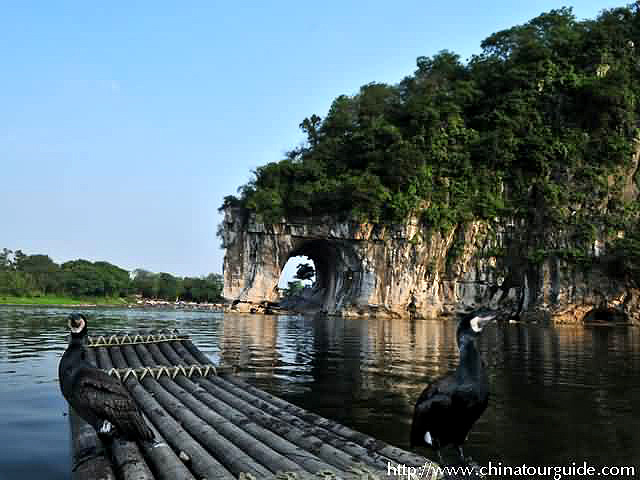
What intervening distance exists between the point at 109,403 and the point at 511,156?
50.5 metres

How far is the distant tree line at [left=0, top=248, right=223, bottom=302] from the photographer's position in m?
71.2

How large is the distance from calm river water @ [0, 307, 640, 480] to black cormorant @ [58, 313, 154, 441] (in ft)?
4.95

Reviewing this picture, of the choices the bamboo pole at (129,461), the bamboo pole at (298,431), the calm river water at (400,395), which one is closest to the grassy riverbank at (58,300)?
the calm river water at (400,395)

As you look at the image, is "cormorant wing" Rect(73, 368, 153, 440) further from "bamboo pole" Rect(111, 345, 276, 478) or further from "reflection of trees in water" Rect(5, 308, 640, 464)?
"reflection of trees in water" Rect(5, 308, 640, 464)

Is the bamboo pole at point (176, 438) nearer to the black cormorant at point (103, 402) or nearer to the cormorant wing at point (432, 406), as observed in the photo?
the black cormorant at point (103, 402)

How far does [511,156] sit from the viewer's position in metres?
49.0

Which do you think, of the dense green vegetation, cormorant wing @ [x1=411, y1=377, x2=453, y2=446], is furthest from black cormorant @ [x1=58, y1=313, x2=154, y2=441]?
the dense green vegetation

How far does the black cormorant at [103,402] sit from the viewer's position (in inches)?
175

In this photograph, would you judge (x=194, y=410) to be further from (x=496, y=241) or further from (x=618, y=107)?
(x=618, y=107)

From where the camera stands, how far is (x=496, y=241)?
49688 millimetres

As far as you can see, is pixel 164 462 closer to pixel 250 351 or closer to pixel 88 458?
pixel 88 458

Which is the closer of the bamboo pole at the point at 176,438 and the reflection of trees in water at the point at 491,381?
the bamboo pole at the point at 176,438

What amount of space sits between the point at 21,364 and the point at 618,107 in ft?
176

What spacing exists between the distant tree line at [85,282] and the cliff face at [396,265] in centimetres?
2963
